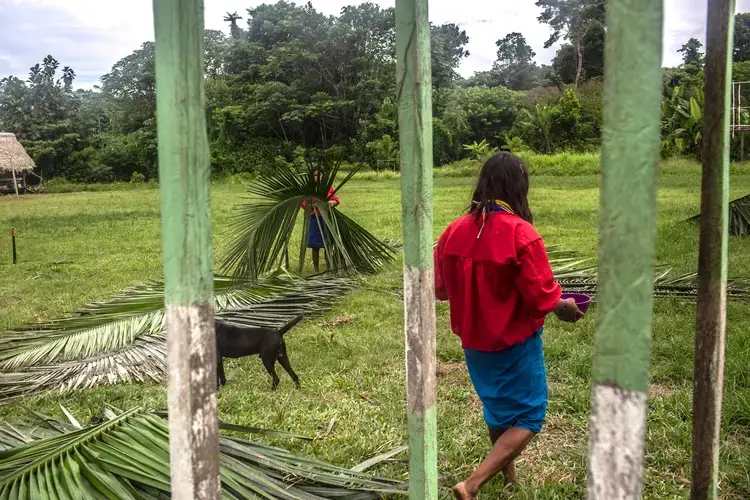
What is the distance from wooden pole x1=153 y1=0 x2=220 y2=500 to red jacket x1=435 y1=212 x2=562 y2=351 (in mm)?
1622

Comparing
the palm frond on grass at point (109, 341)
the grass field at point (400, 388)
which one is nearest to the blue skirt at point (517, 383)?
the grass field at point (400, 388)

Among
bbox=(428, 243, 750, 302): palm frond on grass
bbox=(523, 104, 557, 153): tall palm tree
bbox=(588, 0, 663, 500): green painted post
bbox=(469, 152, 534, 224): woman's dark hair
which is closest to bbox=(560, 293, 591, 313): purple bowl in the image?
bbox=(469, 152, 534, 224): woman's dark hair

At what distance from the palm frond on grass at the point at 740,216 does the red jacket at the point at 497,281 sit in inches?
209

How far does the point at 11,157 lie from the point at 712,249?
78.3 ft

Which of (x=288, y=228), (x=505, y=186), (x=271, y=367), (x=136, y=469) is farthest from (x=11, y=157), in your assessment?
(x=136, y=469)

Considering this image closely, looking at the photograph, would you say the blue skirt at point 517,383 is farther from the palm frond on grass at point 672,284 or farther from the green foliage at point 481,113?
the green foliage at point 481,113

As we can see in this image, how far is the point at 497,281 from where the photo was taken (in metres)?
2.35

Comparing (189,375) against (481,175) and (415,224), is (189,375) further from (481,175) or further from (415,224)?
(481,175)

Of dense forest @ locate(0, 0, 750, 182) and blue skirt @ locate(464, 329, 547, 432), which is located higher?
dense forest @ locate(0, 0, 750, 182)

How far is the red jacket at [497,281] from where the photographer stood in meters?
2.28

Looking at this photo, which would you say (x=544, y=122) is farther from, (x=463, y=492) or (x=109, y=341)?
(x=463, y=492)

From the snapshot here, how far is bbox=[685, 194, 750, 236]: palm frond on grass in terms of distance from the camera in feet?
22.4

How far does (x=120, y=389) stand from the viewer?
3.77m

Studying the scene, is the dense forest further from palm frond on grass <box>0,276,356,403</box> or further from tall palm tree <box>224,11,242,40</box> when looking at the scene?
palm frond on grass <box>0,276,356,403</box>
